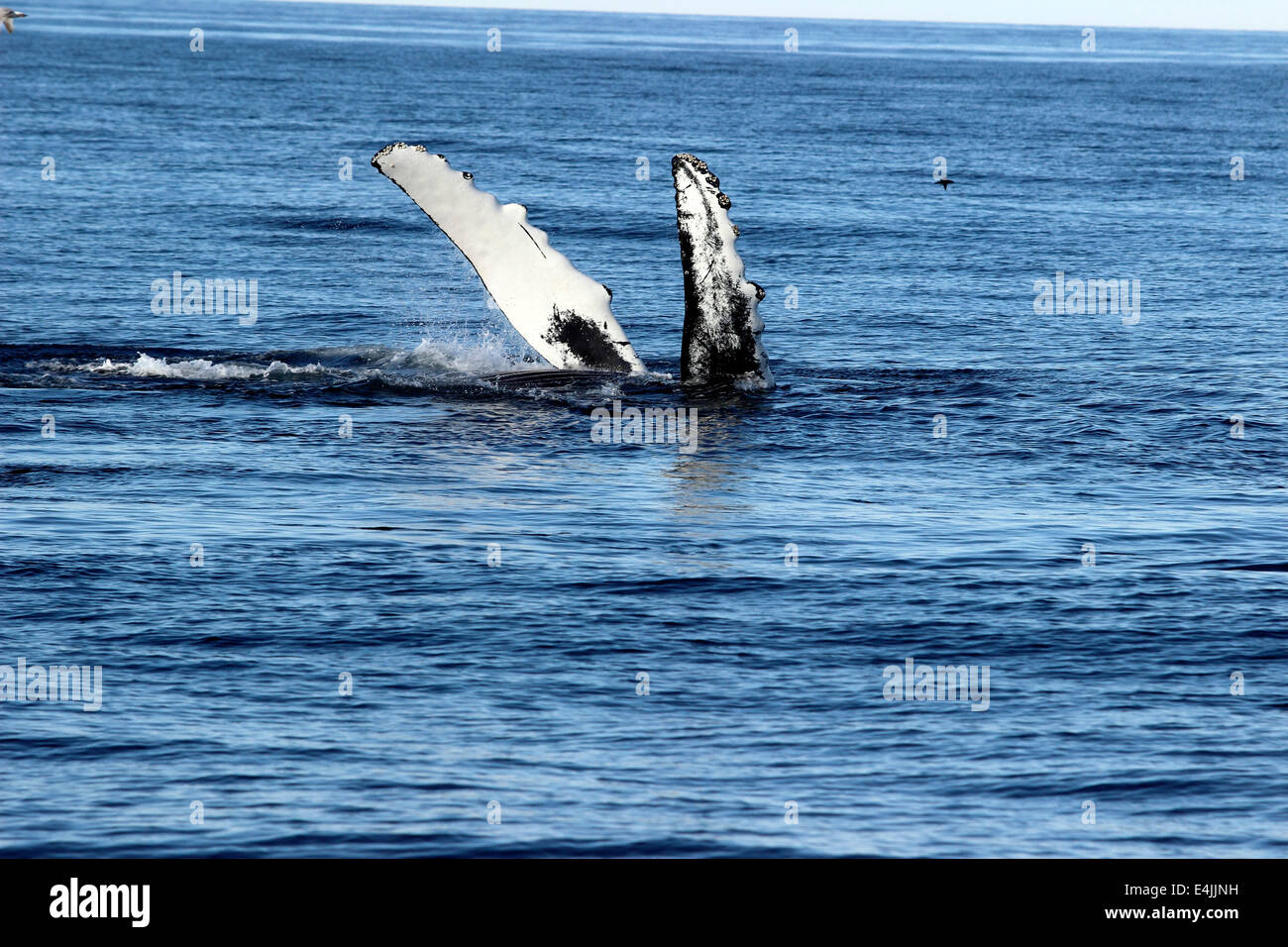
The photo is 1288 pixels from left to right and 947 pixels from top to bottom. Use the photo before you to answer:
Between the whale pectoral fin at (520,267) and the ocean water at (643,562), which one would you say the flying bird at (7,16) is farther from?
the ocean water at (643,562)

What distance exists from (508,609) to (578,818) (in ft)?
15.1

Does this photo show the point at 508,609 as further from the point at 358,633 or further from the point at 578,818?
the point at 578,818

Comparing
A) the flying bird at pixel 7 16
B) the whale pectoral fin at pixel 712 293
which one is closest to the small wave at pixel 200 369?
the whale pectoral fin at pixel 712 293

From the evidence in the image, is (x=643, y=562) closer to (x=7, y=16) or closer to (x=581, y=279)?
(x=581, y=279)

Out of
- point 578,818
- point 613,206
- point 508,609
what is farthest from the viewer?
point 613,206

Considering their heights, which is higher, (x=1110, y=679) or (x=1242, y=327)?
(x=1242, y=327)

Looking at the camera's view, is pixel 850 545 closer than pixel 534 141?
Yes

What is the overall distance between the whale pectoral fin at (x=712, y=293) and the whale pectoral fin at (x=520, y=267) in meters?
1.09

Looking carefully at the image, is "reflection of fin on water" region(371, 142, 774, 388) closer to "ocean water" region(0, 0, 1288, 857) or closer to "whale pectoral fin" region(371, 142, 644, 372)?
"whale pectoral fin" region(371, 142, 644, 372)

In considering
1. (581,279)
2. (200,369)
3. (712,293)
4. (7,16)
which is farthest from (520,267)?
(7,16)

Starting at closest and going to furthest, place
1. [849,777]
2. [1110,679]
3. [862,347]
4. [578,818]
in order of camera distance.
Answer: [578,818]
[849,777]
[1110,679]
[862,347]

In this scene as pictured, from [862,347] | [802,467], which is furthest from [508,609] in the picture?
[862,347]

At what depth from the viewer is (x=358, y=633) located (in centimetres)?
1431

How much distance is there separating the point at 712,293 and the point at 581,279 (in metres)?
1.68
